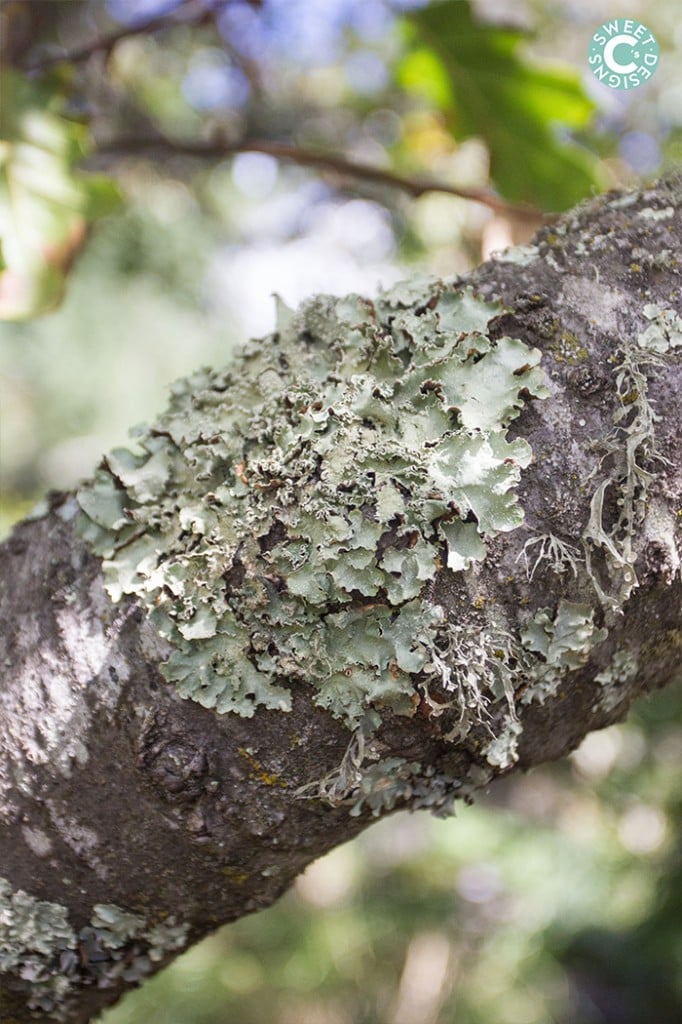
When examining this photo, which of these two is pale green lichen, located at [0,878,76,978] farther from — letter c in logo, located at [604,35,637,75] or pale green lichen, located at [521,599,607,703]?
letter c in logo, located at [604,35,637,75]

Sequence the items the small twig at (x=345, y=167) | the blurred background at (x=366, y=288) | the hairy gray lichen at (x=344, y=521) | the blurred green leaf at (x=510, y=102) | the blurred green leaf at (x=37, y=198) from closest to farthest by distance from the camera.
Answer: the hairy gray lichen at (x=344, y=521) → the blurred green leaf at (x=37, y=198) → the small twig at (x=345, y=167) → the blurred green leaf at (x=510, y=102) → the blurred background at (x=366, y=288)

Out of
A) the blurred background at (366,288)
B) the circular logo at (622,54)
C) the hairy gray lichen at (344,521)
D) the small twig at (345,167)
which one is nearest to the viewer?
the hairy gray lichen at (344,521)

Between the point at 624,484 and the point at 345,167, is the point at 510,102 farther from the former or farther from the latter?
the point at 624,484

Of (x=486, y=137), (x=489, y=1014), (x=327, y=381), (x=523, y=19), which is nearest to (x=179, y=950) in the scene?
(x=327, y=381)

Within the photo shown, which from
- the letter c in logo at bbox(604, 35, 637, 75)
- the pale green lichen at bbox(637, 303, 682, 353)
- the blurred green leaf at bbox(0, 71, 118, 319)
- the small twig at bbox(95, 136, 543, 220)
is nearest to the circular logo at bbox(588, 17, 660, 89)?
the letter c in logo at bbox(604, 35, 637, 75)

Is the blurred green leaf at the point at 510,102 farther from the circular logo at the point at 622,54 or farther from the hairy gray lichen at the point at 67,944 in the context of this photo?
the hairy gray lichen at the point at 67,944

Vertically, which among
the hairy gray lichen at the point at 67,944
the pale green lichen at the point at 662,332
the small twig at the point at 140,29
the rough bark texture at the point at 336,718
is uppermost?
the small twig at the point at 140,29

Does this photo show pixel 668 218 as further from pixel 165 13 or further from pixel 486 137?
pixel 165 13

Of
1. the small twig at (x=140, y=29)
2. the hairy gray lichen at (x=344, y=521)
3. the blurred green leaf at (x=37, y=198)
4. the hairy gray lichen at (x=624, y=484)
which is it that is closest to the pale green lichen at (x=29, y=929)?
the hairy gray lichen at (x=344, y=521)
